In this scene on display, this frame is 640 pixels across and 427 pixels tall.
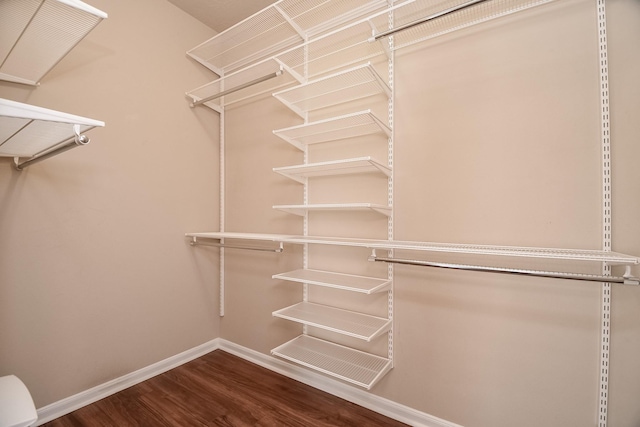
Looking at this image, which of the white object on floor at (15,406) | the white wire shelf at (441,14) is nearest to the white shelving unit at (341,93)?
the white wire shelf at (441,14)

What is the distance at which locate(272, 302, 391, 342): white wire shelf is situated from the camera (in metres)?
1.45

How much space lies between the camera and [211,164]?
2338 millimetres

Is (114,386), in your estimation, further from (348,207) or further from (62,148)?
(348,207)

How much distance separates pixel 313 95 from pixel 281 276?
1.15m

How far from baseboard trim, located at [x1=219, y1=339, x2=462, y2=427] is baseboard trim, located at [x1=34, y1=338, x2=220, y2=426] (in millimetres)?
333

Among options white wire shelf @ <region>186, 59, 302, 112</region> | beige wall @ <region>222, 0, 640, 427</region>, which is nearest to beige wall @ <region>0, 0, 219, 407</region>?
white wire shelf @ <region>186, 59, 302, 112</region>

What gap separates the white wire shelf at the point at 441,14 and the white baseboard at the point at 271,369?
78.8 inches

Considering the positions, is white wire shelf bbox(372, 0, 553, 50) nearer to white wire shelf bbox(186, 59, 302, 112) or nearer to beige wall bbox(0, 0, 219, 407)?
white wire shelf bbox(186, 59, 302, 112)

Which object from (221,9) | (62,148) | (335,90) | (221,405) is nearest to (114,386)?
(221,405)

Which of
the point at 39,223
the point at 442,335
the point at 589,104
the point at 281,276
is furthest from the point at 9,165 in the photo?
the point at 589,104

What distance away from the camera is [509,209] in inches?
51.2

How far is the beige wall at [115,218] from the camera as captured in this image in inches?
57.1

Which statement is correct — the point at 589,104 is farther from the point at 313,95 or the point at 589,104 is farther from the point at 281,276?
the point at 281,276

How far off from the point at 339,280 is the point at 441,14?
1397mm
